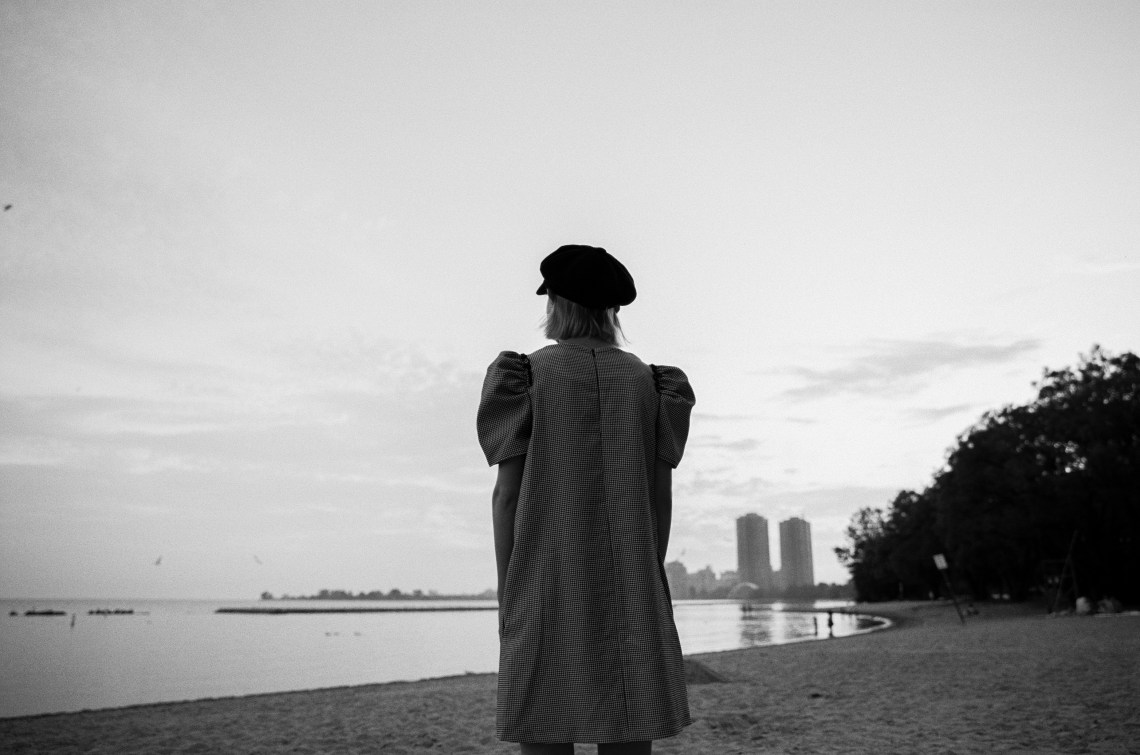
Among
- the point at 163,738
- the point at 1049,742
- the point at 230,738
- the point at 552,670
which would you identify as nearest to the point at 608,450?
the point at 552,670

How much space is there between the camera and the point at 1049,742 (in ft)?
19.2

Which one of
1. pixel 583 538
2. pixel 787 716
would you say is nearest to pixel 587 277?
pixel 583 538

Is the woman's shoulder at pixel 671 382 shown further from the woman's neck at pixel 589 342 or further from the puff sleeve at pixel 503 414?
the puff sleeve at pixel 503 414

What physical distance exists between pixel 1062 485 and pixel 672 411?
34788mm

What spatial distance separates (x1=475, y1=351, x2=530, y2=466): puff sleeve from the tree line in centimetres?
3258

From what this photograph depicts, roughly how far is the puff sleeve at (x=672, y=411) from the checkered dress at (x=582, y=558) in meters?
0.01

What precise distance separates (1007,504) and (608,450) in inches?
1530

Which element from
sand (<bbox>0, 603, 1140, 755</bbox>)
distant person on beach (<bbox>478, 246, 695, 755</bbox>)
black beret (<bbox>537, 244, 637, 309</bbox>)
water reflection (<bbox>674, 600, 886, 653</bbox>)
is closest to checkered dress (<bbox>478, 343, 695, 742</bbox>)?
distant person on beach (<bbox>478, 246, 695, 755</bbox>)

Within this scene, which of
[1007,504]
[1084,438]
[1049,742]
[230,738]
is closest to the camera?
[1049,742]

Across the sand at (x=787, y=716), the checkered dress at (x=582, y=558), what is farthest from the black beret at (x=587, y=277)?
the sand at (x=787, y=716)

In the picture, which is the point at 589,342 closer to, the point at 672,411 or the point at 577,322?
the point at 577,322

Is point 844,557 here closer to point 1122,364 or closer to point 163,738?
point 1122,364

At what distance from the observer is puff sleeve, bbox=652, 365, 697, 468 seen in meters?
2.24

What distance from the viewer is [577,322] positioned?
2289 millimetres
